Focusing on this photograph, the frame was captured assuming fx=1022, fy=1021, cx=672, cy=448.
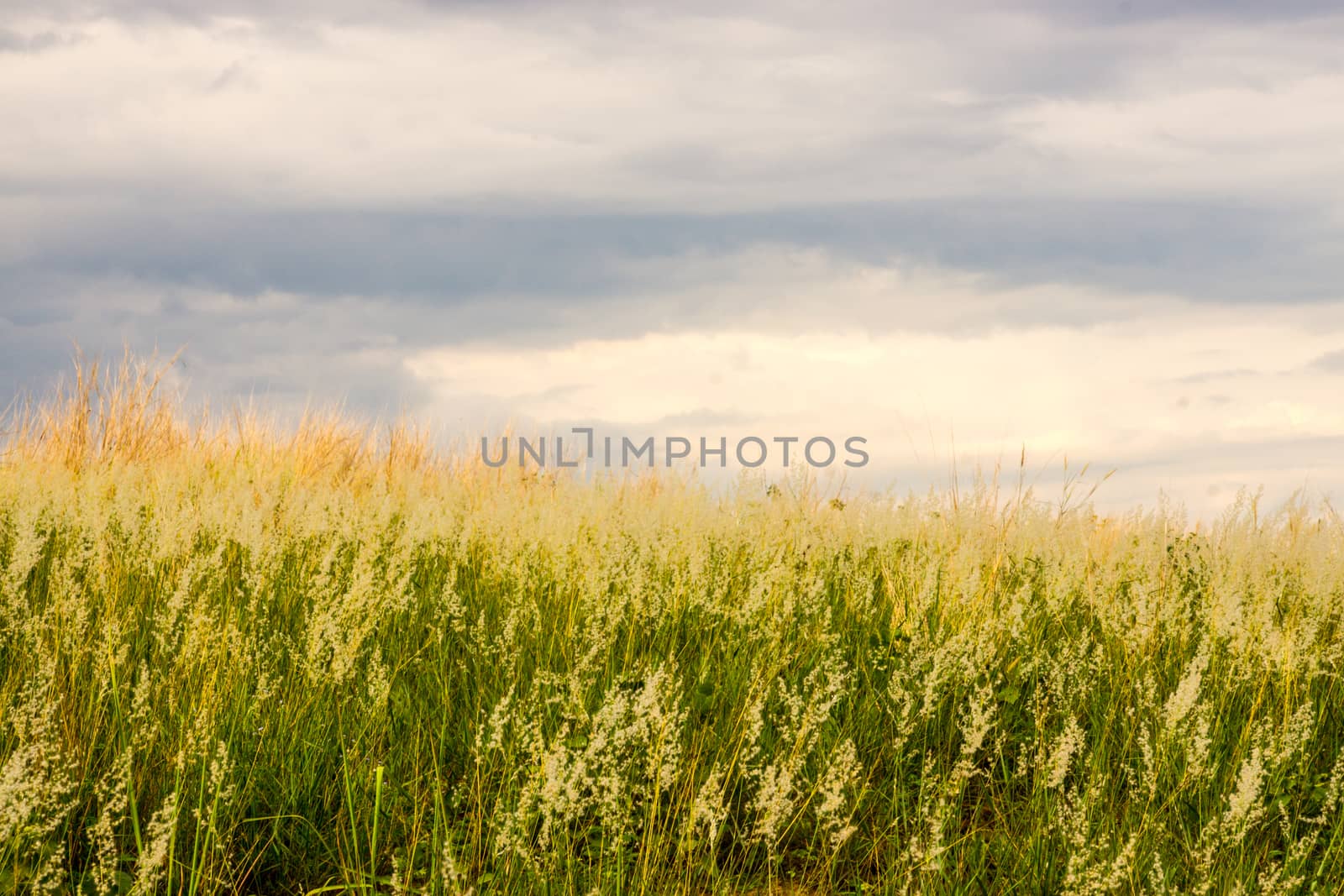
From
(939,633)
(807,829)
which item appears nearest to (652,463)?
(939,633)

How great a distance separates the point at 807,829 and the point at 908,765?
1.44ft

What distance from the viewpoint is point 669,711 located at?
9.22 feet

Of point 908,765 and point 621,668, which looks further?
point 621,668

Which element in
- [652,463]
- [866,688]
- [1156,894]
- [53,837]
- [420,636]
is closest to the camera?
[1156,894]

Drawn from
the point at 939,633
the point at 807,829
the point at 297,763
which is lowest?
the point at 807,829

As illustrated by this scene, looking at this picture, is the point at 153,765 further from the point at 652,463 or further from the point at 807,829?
the point at 652,463

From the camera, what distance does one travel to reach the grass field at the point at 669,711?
238cm

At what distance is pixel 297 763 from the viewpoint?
2.85m

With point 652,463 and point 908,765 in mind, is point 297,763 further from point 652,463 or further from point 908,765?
point 652,463

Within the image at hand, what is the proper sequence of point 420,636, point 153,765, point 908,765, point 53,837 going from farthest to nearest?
1. point 420,636
2. point 908,765
3. point 153,765
4. point 53,837

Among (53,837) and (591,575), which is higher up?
(591,575)

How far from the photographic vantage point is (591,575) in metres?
3.56

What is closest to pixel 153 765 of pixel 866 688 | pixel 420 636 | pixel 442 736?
pixel 442 736

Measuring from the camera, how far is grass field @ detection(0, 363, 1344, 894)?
238 centimetres
